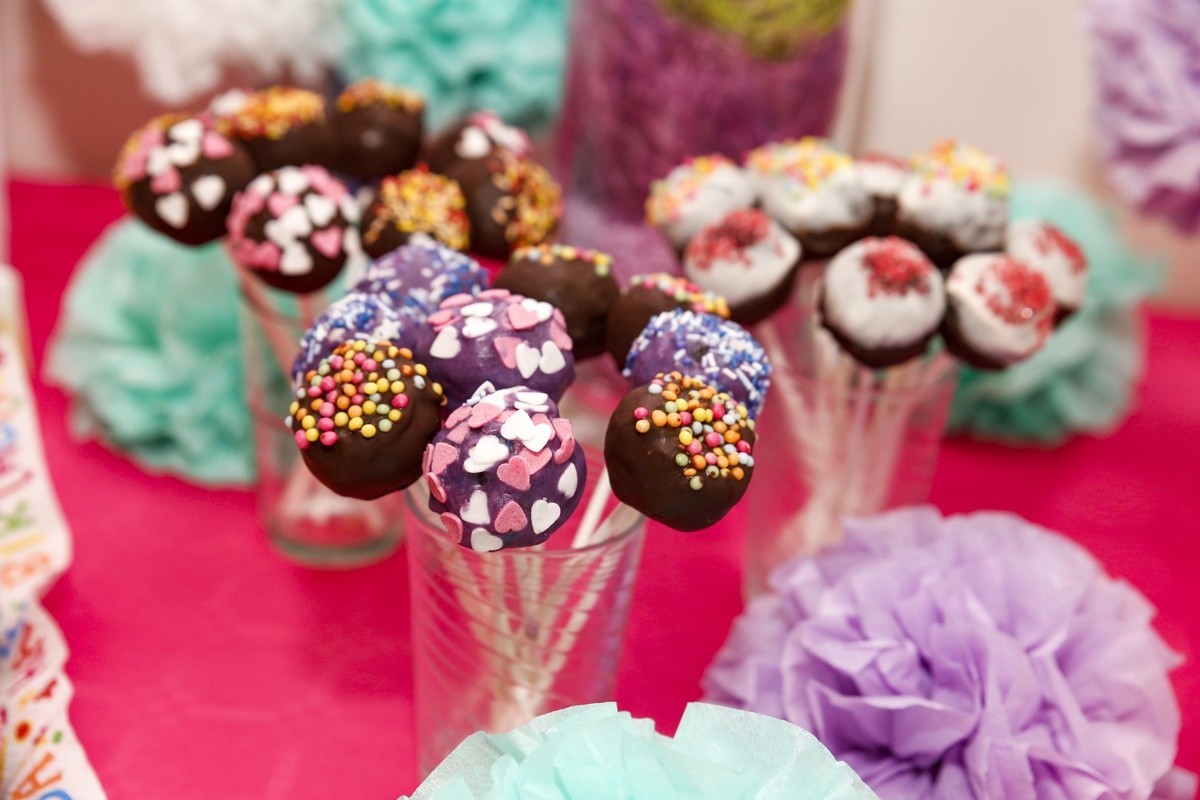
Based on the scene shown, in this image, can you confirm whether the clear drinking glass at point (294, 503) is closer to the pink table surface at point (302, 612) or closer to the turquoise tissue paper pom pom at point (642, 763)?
the pink table surface at point (302, 612)

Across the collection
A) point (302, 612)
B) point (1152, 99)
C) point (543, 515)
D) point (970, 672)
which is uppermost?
point (1152, 99)

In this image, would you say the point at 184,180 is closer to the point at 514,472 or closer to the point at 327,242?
the point at 327,242

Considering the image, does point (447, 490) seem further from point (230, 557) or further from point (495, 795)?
→ point (230, 557)

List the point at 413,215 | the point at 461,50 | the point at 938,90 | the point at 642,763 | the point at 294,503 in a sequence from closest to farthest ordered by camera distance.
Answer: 1. the point at 642,763
2. the point at 413,215
3. the point at 294,503
4. the point at 461,50
5. the point at 938,90

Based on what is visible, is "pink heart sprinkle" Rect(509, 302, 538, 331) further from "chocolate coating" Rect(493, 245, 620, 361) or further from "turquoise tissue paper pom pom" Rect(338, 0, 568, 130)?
"turquoise tissue paper pom pom" Rect(338, 0, 568, 130)

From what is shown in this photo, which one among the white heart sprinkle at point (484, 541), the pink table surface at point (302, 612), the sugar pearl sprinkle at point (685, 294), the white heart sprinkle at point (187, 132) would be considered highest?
the white heart sprinkle at point (187, 132)

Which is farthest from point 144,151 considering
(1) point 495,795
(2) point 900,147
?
(2) point 900,147

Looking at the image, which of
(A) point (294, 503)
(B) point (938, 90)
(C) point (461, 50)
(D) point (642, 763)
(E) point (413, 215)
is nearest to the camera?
(D) point (642, 763)

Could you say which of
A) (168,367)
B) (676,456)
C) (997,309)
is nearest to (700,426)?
(676,456)

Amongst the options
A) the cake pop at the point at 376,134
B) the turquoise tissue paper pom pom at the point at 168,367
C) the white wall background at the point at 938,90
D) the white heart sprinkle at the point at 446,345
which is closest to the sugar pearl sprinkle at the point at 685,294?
the white heart sprinkle at the point at 446,345
